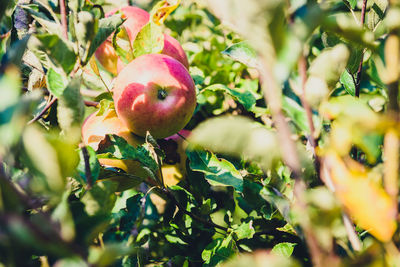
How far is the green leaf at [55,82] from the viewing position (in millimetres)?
653

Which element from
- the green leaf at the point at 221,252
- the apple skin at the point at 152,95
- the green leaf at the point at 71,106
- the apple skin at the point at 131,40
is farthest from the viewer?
the apple skin at the point at 131,40

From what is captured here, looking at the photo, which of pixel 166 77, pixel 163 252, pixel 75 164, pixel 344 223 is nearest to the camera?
pixel 344 223

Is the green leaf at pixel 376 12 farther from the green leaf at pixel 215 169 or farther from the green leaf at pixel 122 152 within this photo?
the green leaf at pixel 122 152

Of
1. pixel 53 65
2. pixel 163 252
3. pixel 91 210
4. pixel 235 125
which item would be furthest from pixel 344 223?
pixel 163 252

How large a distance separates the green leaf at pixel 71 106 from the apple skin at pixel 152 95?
1.09 feet

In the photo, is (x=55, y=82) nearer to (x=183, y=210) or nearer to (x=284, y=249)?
(x=183, y=210)

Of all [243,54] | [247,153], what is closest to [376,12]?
[243,54]

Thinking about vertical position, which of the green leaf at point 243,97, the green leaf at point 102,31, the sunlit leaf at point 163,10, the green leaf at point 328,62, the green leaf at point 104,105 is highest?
the green leaf at point 328,62

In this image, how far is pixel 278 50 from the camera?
0.36 m

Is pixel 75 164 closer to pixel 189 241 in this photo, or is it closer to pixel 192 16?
pixel 189 241

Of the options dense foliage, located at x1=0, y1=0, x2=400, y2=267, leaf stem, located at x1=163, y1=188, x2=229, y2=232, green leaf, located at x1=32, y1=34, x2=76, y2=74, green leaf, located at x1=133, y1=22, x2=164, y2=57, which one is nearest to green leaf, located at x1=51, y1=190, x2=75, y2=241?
dense foliage, located at x1=0, y1=0, x2=400, y2=267

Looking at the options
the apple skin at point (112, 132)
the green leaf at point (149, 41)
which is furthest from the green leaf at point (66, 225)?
the green leaf at point (149, 41)

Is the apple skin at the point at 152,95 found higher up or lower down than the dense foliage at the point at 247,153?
lower down

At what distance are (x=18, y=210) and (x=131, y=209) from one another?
573mm
